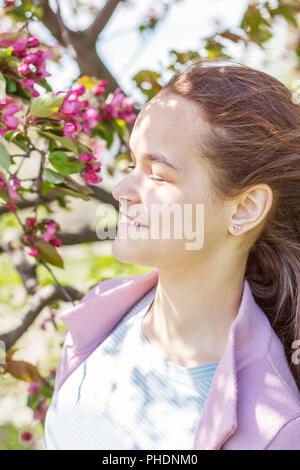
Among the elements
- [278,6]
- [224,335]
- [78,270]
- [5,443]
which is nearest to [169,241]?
[224,335]

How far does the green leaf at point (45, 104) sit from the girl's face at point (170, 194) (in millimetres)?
254

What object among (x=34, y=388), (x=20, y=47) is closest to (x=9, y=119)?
(x=20, y=47)

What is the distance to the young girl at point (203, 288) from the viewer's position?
1.15 m

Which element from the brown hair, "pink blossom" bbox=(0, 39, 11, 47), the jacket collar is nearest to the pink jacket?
the jacket collar

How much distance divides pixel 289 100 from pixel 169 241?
43 cm

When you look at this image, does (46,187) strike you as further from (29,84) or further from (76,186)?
(29,84)

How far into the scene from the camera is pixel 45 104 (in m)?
1.35

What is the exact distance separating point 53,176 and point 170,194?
0.39m

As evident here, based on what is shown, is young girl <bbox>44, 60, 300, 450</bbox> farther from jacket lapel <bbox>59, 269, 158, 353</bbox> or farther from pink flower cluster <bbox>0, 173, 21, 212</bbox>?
pink flower cluster <bbox>0, 173, 21, 212</bbox>

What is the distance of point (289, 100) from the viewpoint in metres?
1.27

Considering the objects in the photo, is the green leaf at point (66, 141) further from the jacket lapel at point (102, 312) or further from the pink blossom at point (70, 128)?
the jacket lapel at point (102, 312)

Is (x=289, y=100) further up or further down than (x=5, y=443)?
further up

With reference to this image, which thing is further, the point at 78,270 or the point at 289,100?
the point at 78,270

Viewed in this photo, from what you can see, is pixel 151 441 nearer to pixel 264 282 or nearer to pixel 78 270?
pixel 264 282
